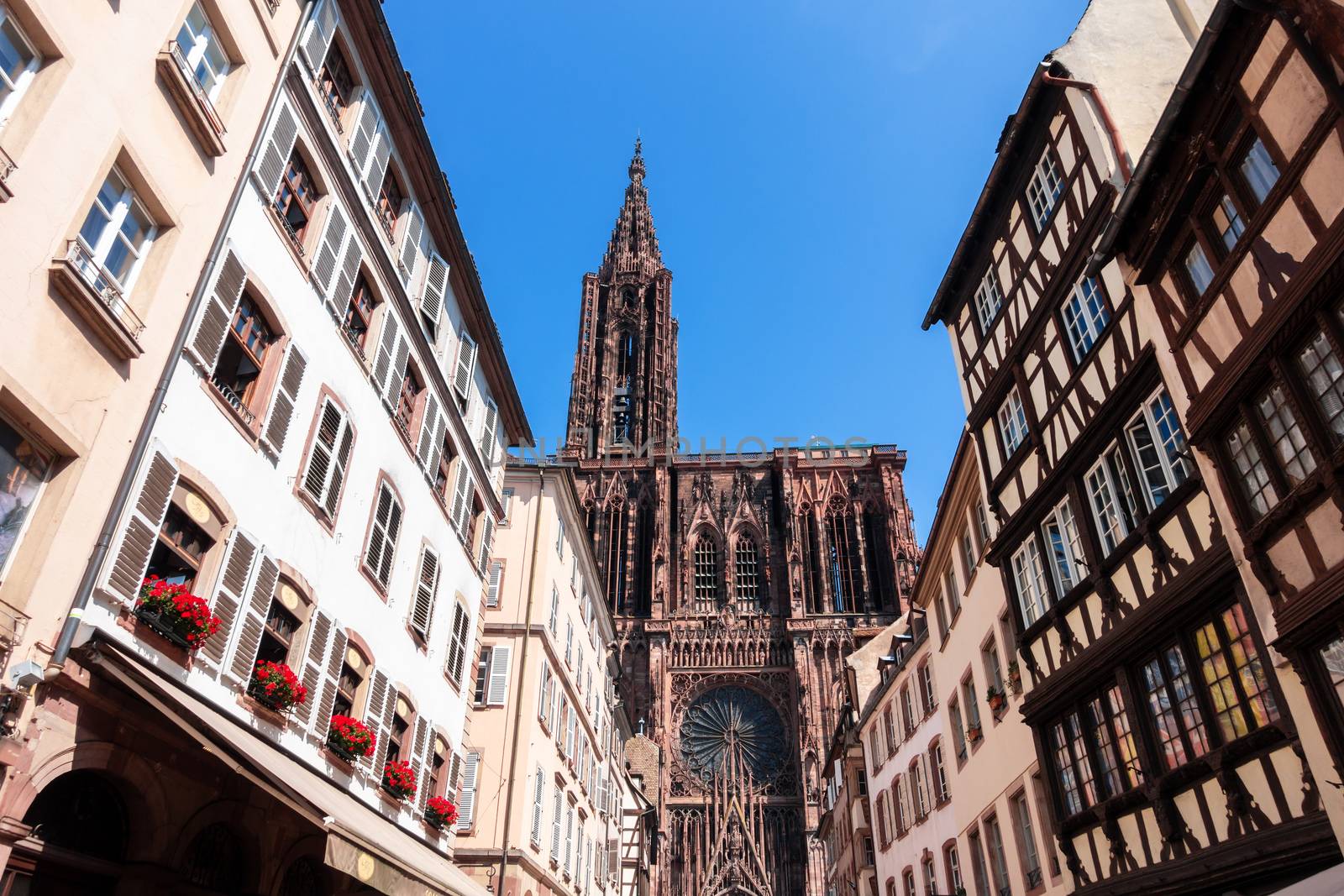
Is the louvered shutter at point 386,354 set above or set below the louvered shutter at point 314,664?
above

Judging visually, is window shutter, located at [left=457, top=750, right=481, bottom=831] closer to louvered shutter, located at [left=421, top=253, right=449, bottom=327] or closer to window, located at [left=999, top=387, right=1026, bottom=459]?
louvered shutter, located at [left=421, top=253, right=449, bottom=327]

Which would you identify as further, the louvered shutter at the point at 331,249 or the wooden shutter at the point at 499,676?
the wooden shutter at the point at 499,676

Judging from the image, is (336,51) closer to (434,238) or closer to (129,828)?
(434,238)

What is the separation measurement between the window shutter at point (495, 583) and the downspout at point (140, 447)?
1295 cm

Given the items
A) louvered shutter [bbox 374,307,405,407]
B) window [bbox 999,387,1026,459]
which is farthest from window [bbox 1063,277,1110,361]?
louvered shutter [bbox 374,307,405,407]

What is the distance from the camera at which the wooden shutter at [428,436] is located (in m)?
15.2

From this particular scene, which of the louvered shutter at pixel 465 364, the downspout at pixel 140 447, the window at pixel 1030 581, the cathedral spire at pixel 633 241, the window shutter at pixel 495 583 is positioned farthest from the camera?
the cathedral spire at pixel 633 241

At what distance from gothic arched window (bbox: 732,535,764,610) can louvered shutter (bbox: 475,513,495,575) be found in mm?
41746

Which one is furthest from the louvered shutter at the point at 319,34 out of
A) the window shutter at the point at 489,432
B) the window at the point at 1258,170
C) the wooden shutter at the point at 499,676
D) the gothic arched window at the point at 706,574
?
the gothic arched window at the point at 706,574

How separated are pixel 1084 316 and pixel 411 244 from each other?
1028cm

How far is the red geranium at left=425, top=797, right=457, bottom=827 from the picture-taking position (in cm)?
1479

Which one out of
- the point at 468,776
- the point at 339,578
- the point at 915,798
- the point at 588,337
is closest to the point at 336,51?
the point at 339,578

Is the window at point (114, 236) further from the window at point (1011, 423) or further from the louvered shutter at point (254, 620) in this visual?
the window at point (1011, 423)

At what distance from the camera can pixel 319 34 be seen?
473 inches
